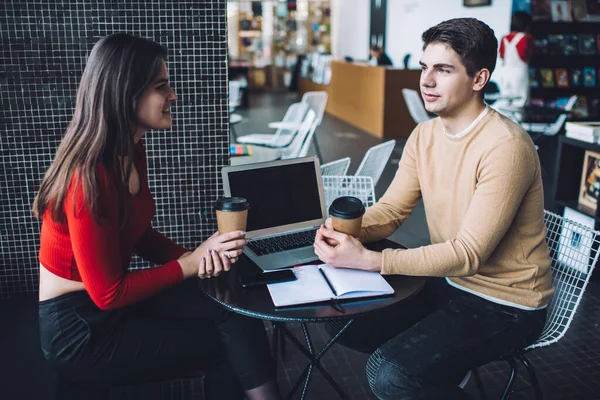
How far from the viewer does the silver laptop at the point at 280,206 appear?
6.02 feet

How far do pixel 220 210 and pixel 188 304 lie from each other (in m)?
0.38

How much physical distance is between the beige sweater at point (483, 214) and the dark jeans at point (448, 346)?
2.1 inches

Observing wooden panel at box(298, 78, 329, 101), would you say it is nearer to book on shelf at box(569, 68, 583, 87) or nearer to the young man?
book on shelf at box(569, 68, 583, 87)

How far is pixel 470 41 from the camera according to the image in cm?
169

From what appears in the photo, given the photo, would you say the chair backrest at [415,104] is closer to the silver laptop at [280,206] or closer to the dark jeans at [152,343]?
the silver laptop at [280,206]

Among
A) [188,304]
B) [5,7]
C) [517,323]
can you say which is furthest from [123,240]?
[5,7]

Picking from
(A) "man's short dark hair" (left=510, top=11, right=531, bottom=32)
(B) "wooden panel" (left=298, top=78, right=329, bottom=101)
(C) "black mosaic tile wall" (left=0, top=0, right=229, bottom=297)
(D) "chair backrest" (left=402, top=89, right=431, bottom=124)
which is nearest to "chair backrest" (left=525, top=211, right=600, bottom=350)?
(C) "black mosaic tile wall" (left=0, top=0, right=229, bottom=297)

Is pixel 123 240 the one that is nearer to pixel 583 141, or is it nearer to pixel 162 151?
pixel 162 151

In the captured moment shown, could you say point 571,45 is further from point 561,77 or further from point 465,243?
point 465,243

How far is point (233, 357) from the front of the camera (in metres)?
1.65

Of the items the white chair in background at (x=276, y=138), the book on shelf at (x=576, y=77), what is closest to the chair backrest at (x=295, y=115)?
the white chair in background at (x=276, y=138)

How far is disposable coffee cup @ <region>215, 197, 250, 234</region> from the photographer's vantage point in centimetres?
154

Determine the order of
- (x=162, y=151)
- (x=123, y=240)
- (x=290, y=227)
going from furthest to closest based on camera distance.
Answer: (x=162, y=151)
(x=290, y=227)
(x=123, y=240)

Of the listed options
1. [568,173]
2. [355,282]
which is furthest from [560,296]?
[568,173]
